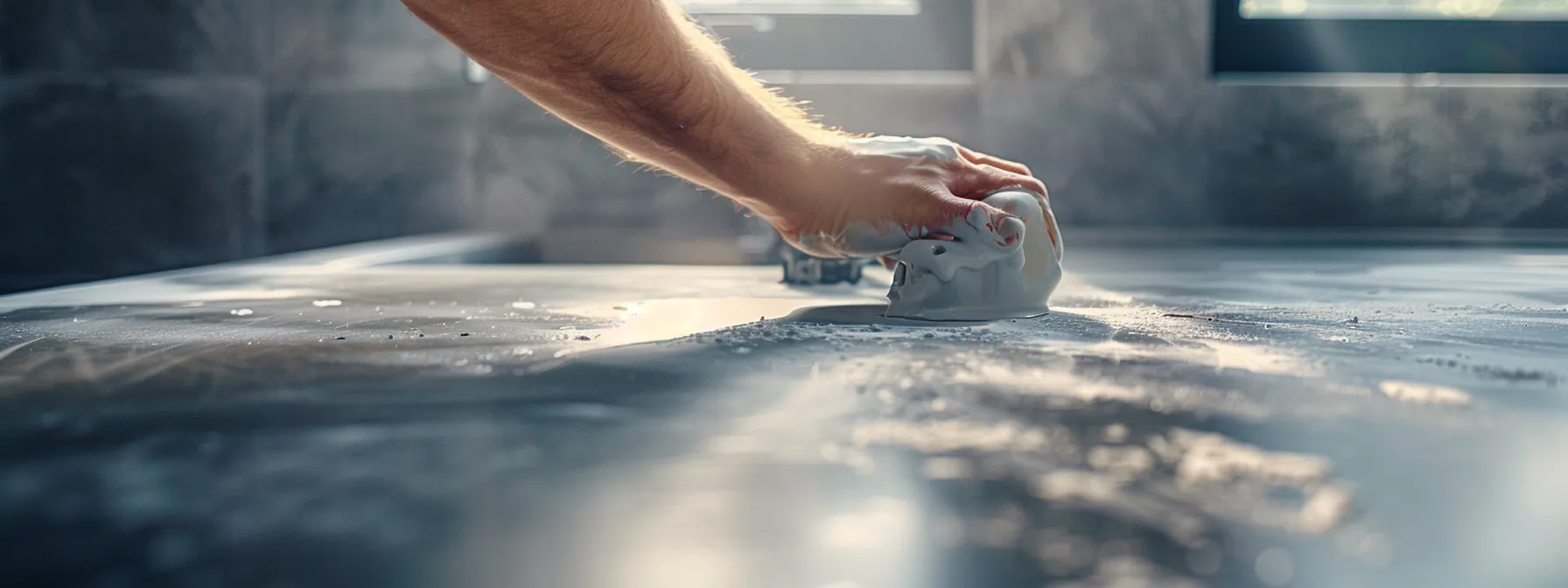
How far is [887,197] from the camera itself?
99 centimetres

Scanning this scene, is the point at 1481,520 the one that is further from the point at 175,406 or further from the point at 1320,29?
the point at 1320,29

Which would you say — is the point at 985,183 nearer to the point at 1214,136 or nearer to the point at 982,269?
the point at 982,269

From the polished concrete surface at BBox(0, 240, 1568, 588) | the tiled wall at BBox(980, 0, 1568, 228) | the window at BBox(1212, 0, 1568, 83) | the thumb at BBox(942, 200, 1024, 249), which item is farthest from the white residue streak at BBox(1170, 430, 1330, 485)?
the window at BBox(1212, 0, 1568, 83)

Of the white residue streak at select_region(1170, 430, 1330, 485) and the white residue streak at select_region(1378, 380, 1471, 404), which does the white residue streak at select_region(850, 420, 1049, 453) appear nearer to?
the white residue streak at select_region(1170, 430, 1330, 485)

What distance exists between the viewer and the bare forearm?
0.95 m

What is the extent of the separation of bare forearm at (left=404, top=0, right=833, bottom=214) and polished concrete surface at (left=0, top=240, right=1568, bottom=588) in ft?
0.58

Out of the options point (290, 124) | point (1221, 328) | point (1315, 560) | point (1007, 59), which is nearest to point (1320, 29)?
point (1007, 59)

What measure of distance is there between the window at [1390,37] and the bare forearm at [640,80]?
1841mm

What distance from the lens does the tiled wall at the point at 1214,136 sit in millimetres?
2475

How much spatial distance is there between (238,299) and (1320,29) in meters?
2.40

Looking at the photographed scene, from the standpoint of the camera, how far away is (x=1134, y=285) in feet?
4.50

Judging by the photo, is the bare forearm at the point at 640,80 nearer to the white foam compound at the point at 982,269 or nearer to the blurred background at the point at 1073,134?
the white foam compound at the point at 982,269

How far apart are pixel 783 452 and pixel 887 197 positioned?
21.2 inches

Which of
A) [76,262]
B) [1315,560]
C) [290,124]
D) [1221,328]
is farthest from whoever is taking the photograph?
[290,124]
